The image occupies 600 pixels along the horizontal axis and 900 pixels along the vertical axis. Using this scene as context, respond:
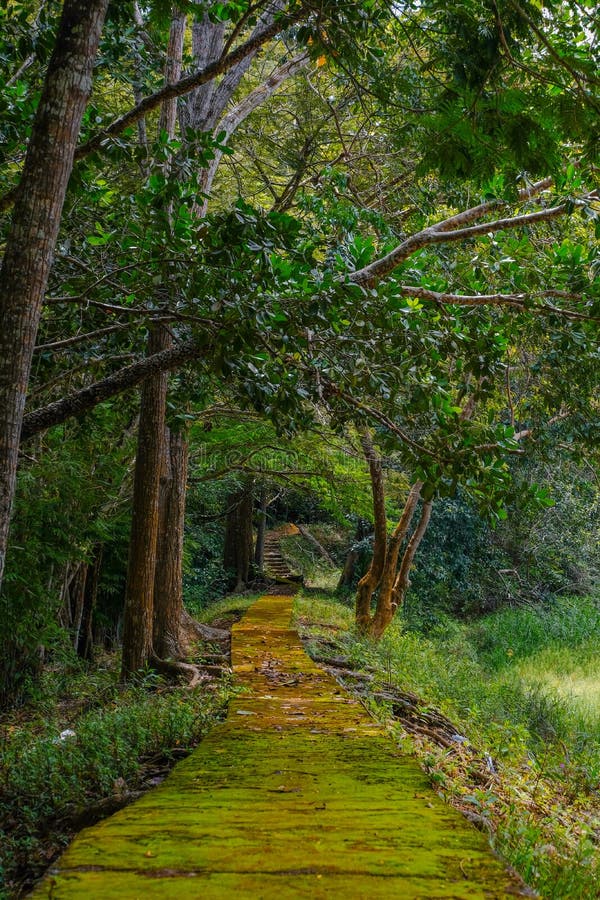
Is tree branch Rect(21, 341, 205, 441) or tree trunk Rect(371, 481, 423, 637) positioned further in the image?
tree trunk Rect(371, 481, 423, 637)

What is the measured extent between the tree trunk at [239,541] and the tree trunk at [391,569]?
7933 mm

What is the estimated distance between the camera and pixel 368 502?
1323 cm

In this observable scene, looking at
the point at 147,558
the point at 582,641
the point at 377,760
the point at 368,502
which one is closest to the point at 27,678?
the point at 147,558

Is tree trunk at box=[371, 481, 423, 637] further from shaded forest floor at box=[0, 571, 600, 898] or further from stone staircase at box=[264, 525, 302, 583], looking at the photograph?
stone staircase at box=[264, 525, 302, 583]

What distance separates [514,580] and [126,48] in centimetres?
1766

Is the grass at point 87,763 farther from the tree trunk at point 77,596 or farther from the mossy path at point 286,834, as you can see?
the tree trunk at point 77,596

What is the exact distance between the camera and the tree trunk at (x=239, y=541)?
20156 millimetres

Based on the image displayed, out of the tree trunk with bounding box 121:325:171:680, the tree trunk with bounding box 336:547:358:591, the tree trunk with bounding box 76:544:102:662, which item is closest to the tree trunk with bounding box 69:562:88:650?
the tree trunk with bounding box 76:544:102:662

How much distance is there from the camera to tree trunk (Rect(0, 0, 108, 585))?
3.19 metres

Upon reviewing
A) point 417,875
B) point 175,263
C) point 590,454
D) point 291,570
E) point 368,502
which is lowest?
point 291,570

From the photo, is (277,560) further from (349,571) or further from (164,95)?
(164,95)

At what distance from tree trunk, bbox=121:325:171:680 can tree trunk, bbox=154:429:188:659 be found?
1162mm

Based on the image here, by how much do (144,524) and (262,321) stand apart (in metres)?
3.90

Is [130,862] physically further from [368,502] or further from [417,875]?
[368,502]
